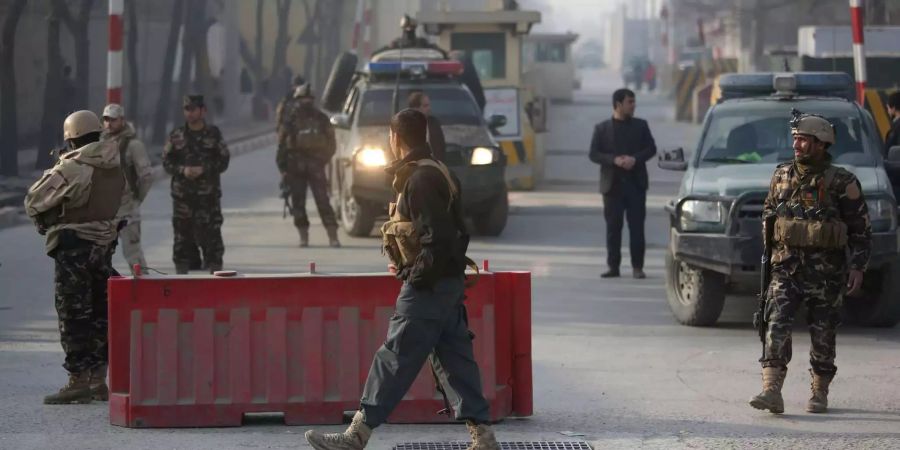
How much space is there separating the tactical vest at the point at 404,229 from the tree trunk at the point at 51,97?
21.0 metres

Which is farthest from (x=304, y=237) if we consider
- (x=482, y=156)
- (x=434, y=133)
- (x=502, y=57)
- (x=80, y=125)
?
(x=502, y=57)

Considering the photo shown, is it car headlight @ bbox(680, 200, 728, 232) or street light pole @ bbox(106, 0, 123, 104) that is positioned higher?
street light pole @ bbox(106, 0, 123, 104)

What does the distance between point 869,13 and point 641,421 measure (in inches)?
1013

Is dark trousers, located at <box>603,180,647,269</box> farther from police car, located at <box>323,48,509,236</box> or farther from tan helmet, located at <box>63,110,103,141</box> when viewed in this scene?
tan helmet, located at <box>63,110,103,141</box>

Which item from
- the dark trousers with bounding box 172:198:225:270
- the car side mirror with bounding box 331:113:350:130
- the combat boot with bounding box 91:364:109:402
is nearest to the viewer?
the combat boot with bounding box 91:364:109:402

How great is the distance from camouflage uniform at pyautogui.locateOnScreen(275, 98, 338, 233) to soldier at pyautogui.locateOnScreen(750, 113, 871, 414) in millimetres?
9109

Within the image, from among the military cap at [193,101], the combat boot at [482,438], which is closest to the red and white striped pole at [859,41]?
the military cap at [193,101]

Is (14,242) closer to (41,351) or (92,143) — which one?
(41,351)

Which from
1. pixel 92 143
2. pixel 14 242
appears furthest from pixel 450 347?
pixel 14 242

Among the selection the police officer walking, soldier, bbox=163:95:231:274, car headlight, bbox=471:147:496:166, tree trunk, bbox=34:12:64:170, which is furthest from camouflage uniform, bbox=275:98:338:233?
tree trunk, bbox=34:12:64:170

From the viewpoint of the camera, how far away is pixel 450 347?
8.04 m

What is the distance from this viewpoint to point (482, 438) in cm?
807

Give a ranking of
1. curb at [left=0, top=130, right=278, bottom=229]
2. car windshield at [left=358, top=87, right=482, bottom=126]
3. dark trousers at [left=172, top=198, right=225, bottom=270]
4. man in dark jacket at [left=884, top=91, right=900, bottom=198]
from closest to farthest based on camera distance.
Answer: man in dark jacket at [left=884, top=91, right=900, bottom=198] < dark trousers at [left=172, top=198, right=225, bottom=270] < car windshield at [left=358, top=87, right=482, bottom=126] < curb at [left=0, top=130, right=278, bottom=229]

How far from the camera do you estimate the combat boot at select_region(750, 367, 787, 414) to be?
926cm
